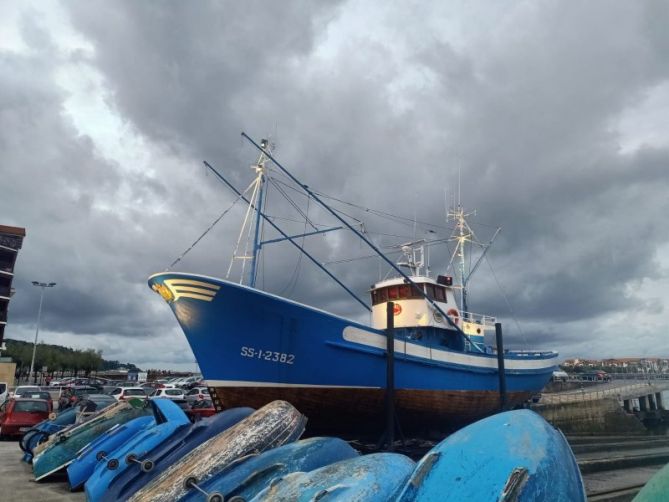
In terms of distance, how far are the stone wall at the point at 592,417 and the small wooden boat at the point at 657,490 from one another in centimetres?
3207

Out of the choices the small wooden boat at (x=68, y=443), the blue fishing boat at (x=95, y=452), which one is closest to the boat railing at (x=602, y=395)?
the small wooden boat at (x=68, y=443)

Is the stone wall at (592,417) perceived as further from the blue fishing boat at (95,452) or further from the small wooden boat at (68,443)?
the blue fishing boat at (95,452)

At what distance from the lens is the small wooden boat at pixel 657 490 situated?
2791mm

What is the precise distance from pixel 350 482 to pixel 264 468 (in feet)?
5.01

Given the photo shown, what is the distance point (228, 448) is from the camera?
5.22 m

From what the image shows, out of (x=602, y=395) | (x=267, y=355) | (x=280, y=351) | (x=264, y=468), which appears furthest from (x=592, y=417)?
(x=264, y=468)

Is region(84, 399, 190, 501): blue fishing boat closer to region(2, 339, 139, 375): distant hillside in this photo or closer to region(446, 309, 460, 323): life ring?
region(446, 309, 460, 323): life ring

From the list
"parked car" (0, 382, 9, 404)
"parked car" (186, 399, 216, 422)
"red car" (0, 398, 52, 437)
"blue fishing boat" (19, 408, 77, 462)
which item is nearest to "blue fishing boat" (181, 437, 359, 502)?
"blue fishing boat" (19, 408, 77, 462)

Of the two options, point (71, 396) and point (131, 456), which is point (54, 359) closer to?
point (71, 396)

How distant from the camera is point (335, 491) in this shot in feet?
11.0

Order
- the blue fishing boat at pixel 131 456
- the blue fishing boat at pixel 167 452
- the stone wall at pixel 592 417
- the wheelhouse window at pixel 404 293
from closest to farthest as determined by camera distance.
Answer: the blue fishing boat at pixel 167 452
the blue fishing boat at pixel 131 456
the wheelhouse window at pixel 404 293
the stone wall at pixel 592 417

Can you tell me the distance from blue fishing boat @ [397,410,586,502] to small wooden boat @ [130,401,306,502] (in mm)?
2615

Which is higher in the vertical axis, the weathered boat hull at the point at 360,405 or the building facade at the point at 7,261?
the building facade at the point at 7,261

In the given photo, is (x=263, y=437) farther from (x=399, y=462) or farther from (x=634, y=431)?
(x=634, y=431)
